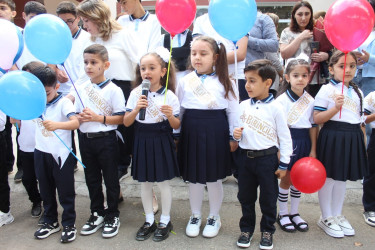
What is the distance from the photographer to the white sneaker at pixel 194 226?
294cm

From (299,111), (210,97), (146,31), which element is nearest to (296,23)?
(299,111)

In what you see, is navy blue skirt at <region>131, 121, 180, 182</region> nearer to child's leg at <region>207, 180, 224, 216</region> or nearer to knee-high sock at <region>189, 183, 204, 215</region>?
knee-high sock at <region>189, 183, 204, 215</region>

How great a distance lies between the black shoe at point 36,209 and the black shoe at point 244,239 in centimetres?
201

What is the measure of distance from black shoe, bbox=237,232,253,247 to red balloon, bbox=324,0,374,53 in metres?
1.71

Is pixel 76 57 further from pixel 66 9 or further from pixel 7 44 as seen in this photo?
pixel 7 44

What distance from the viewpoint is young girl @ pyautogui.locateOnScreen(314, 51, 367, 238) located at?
2883 millimetres

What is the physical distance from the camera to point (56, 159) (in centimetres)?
288

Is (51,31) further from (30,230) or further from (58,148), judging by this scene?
(30,230)

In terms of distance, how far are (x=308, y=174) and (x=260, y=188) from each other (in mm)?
396

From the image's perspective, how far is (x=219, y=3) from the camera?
8.59 ft

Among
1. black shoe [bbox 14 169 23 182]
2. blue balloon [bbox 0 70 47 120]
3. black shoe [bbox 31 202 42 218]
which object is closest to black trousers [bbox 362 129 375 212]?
blue balloon [bbox 0 70 47 120]

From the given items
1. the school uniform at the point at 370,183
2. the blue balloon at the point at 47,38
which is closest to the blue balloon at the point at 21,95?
the blue balloon at the point at 47,38

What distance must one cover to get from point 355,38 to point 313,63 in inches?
53.6

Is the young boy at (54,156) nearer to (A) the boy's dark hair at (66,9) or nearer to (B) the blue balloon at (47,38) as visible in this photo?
(B) the blue balloon at (47,38)
